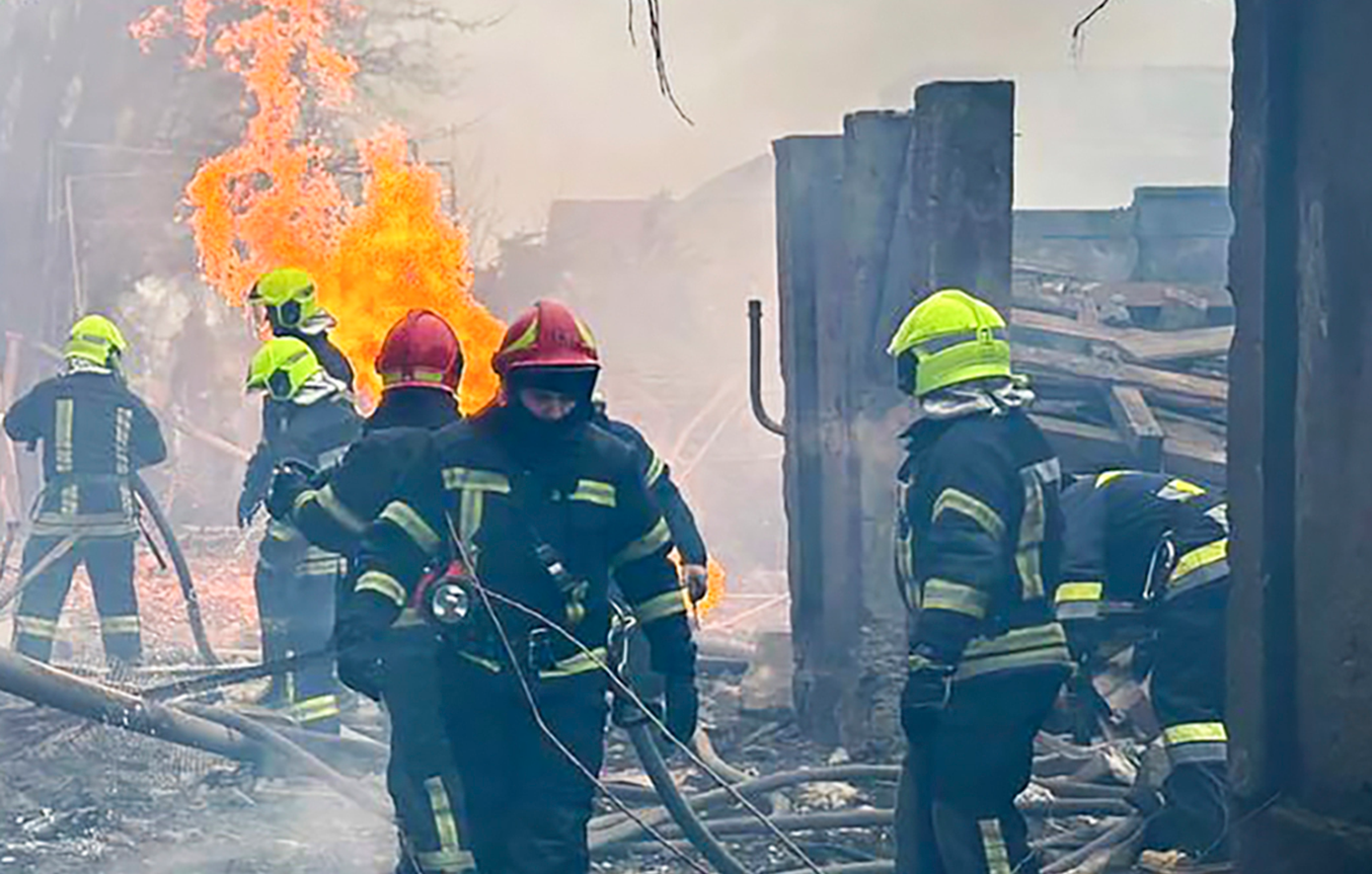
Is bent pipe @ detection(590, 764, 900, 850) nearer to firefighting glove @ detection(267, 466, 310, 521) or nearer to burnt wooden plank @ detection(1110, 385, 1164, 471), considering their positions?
firefighting glove @ detection(267, 466, 310, 521)

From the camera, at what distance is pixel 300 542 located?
310 inches

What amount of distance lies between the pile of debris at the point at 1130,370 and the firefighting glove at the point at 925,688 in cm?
358

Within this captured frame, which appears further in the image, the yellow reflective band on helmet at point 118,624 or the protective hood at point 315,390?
the yellow reflective band on helmet at point 118,624

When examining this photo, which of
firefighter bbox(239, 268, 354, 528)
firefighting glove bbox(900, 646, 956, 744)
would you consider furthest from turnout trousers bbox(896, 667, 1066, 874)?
firefighter bbox(239, 268, 354, 528)

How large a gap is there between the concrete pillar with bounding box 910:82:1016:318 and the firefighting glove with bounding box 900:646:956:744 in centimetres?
258

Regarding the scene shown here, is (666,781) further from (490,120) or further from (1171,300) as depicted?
(490,120)

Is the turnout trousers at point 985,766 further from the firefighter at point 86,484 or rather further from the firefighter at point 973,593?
the firefighter at point 86,484

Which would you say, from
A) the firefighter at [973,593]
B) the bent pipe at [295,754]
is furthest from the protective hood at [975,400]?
the bent pipe at [295,754]

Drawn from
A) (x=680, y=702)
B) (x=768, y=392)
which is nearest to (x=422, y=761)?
(x=680, y=702)

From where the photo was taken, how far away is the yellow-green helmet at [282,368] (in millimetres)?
7785

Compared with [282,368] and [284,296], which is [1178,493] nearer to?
[282,368]

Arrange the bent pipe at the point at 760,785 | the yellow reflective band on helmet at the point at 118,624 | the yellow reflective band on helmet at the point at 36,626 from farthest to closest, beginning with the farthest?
1. the yellow reflective band on helmet at the point at 118,624
2. the yellow reflective band on helmet at the point at 36,626
3. the bent pipe at the point at 760,785

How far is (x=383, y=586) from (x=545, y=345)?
0.80m

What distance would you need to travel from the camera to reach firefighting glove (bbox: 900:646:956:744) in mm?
4578
